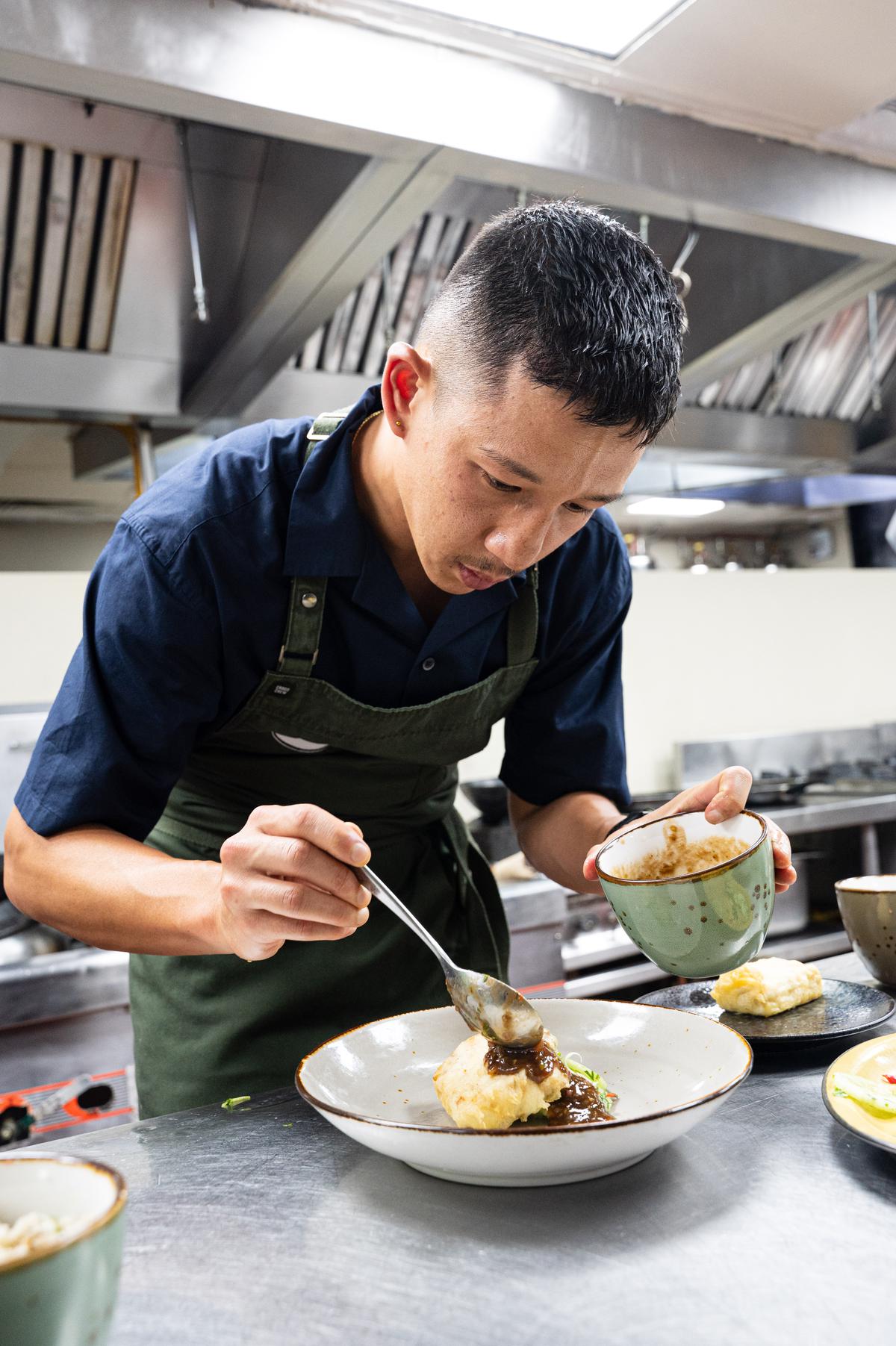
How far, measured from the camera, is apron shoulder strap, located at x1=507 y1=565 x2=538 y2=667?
1.42m

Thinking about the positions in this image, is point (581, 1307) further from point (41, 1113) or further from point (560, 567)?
point (41, 1113)

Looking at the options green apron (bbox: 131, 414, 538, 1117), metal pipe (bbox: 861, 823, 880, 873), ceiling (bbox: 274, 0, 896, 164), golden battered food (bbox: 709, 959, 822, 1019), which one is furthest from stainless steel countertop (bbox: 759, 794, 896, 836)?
Answer: golden battered food (bbox: 709, 959, 822, 1019)

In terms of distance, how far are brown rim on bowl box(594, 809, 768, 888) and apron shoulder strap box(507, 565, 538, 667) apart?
357 mm

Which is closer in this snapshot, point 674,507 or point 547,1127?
point 547,1127

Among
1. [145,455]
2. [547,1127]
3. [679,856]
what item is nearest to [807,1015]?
Result: [679,856]

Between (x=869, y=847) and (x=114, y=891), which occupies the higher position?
(x=114, y=891)

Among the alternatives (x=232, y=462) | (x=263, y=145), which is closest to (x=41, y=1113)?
(x=232, y=462)

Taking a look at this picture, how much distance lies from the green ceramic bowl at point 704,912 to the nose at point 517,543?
1.07 ft

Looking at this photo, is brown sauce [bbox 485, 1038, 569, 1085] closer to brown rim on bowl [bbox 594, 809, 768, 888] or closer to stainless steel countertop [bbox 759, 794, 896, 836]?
brown rim on bowl [bbox 594, 809, 768, 888]

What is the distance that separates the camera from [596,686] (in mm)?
1595

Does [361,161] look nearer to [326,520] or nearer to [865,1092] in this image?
[326,520]

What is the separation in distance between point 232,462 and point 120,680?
298 millimetres

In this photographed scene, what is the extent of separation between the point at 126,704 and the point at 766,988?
76 centimetres

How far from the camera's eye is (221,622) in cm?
125
